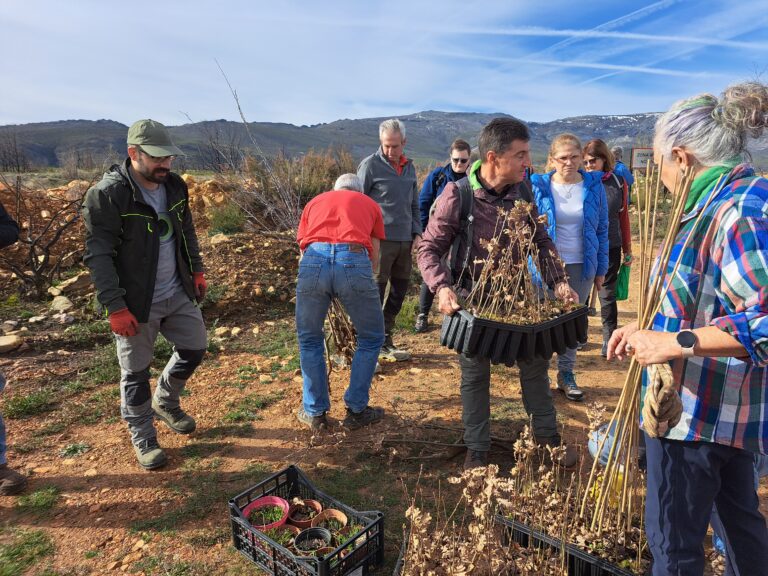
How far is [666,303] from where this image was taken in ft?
Result: 4.94

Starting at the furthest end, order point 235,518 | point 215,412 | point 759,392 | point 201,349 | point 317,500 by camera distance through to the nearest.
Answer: point 215,412 → point 201,349 → point 317,500 → point 235,518 → point 759,392

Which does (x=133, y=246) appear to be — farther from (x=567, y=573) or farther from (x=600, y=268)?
(x=600, y=268)

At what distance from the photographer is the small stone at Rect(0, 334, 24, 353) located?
490 centimetres

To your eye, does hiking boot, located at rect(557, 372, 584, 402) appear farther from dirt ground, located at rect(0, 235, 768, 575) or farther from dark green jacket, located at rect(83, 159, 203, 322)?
dark green jacket, located at rect(83, 159, 203, 322)

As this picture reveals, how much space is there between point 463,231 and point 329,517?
164 centimetres

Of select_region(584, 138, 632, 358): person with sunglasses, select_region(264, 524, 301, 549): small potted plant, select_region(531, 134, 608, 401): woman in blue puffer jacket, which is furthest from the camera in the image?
select_region(584, 138, 632, 358): person with sunglasses

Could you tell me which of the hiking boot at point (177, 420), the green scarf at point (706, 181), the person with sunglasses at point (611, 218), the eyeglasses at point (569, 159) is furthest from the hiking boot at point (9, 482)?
the person with sunglasses at point (611, 218)

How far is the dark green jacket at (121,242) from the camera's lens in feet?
8.98

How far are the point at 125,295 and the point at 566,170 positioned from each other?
2.99m

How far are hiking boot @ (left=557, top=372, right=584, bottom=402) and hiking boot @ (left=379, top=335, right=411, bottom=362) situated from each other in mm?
1418

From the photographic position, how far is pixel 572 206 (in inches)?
142

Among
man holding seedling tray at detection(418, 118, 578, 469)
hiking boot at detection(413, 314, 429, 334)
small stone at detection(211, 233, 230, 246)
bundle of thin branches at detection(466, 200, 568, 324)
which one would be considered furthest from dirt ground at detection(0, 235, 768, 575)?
small stone at detection(211, 233, 230, 246)

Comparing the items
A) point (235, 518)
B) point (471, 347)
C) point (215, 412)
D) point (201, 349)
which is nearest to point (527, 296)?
point (471, 347)

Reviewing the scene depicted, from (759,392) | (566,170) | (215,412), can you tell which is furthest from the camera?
(215,412)
